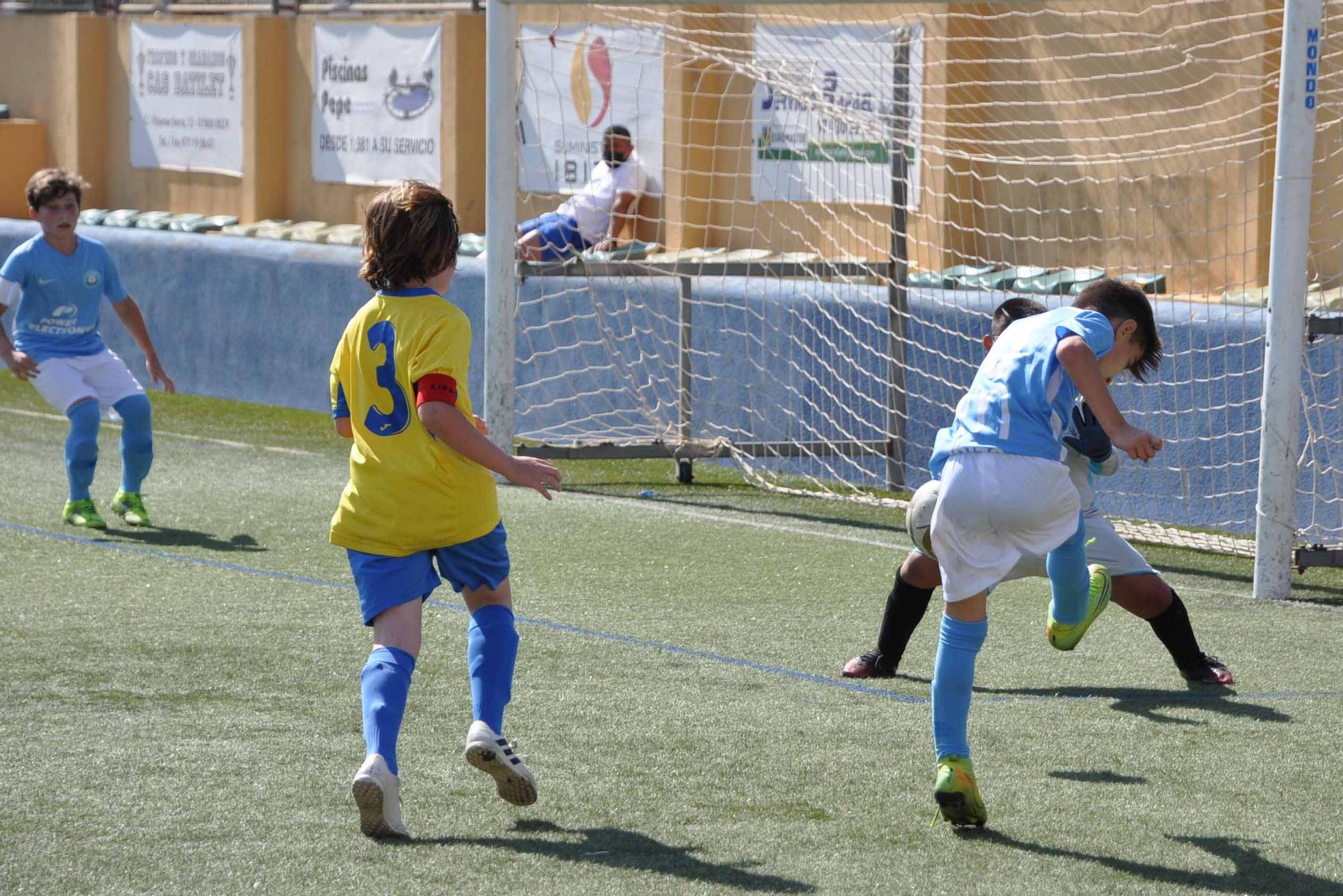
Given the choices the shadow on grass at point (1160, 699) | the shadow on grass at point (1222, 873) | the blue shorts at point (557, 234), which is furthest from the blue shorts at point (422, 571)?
the blue shorts at point (557, 234)

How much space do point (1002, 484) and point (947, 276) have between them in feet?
20.9

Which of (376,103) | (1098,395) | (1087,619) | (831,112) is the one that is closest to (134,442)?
(831,112)

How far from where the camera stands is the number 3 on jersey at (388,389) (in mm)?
4406

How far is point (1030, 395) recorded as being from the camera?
4.44 metres

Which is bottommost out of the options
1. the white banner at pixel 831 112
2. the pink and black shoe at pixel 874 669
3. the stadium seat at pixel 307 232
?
the pink and black shoe at pixel 874 669

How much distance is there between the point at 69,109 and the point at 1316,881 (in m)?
16.4

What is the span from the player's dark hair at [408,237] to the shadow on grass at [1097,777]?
75.9 inches

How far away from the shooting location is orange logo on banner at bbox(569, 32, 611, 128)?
13626 mm

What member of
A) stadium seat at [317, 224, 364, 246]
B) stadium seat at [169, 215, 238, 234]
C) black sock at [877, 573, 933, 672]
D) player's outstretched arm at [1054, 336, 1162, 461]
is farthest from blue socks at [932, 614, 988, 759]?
stadium seat at [169, 215, 238, 234]

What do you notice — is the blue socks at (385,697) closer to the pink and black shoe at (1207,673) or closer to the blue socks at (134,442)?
the pink and black shoe at (1207,673)

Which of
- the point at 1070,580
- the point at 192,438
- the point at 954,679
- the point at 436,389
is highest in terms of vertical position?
the point at 436,389

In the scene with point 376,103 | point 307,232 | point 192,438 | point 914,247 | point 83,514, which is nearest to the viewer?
point 83,514

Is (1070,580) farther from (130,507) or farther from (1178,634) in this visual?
(130,507)

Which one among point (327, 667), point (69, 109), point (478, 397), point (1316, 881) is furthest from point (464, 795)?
point (69, 109)
